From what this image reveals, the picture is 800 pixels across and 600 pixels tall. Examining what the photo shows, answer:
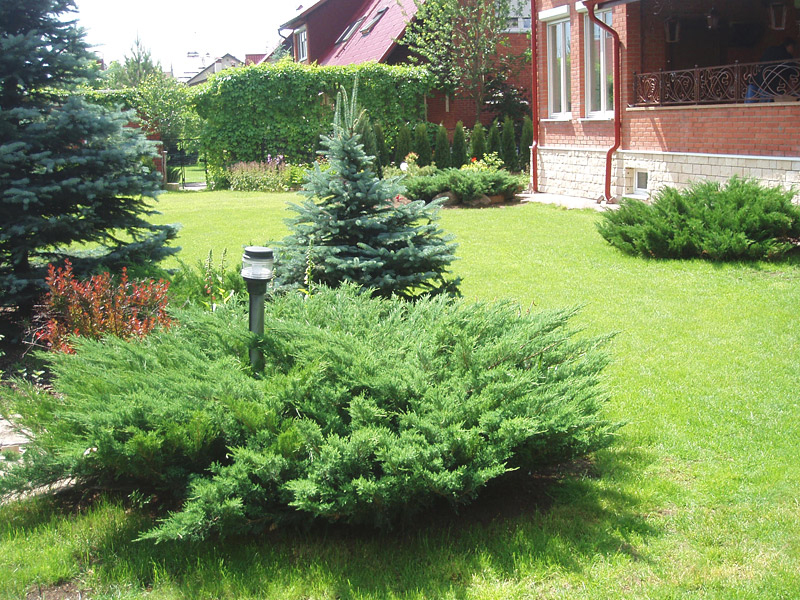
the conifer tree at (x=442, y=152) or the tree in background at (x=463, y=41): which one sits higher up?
the tree in background at (x=463, y=41)

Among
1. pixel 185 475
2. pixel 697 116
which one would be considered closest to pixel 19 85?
pixel 185 475

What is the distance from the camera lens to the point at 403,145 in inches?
930

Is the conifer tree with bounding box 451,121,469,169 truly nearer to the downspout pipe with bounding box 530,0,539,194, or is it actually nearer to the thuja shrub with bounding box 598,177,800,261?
the downspout pipe with bounding box 530,0,539,194

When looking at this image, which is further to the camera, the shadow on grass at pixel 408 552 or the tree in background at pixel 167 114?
the tree in background at pixel 167 114

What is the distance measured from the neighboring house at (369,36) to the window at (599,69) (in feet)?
34.3

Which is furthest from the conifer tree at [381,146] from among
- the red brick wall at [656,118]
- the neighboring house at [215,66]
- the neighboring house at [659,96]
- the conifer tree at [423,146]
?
the neighboring house at [215,66]

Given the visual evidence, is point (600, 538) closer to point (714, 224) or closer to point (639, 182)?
point (714, 224)

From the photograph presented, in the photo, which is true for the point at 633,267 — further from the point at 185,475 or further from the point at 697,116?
the point at 185,475

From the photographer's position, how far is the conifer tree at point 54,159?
6699 millimetres

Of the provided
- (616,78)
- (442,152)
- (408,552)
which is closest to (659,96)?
(616,78)

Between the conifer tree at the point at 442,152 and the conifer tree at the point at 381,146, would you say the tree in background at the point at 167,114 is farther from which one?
the conifer tree at the point at 442,152

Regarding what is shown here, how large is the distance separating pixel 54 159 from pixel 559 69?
13223 millimetres

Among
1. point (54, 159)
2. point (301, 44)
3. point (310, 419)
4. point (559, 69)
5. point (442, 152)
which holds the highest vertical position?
point (301, 44)

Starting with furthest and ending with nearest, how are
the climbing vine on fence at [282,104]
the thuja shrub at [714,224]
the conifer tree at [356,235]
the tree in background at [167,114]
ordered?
1. the tree in background at [167,114]
2. the climbing vine on fence at [282,104]
3. the thuja shrub at [714,224]
4. the conifer tree at [356,235]
